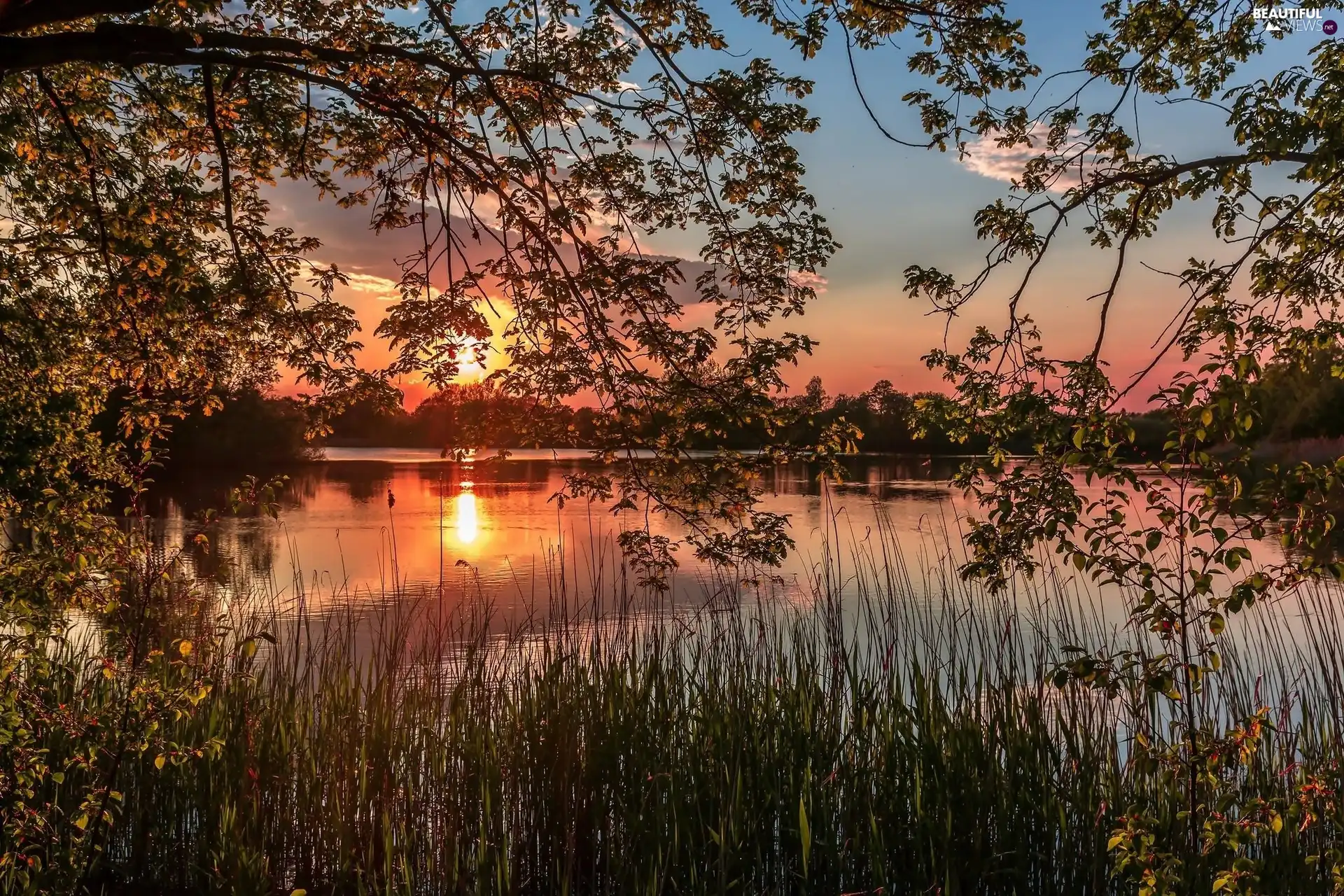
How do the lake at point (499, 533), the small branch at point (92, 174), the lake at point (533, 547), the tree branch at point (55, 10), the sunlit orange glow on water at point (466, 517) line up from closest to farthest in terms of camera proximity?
the tree branch at point (55, 10)
the small branch at point (92, 174)
the lake at point (533, 547)
the lake at point (499, 533)
the sunlit orange glow on water at point (466, 517)

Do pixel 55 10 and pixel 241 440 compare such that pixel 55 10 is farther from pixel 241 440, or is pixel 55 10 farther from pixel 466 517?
pixel 241 440

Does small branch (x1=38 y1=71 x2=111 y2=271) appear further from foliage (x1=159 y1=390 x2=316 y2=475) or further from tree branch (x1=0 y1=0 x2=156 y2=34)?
foliage (x1=159 y1=390 x2=316 y2=475)

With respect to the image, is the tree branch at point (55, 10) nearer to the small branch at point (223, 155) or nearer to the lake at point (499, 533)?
the small branch at point (223, 155)

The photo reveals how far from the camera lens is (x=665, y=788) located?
4566 millimetres

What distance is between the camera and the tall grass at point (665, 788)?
4035 millimetres

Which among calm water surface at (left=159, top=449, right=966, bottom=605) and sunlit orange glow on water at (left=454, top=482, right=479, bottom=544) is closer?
calm water surface at (left=159, top=449, right=966, bottom=605)

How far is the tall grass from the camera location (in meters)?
4.04

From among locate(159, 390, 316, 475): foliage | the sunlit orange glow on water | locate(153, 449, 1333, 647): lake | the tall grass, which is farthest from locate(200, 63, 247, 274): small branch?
locate(159, 390, 316, 475): foliage

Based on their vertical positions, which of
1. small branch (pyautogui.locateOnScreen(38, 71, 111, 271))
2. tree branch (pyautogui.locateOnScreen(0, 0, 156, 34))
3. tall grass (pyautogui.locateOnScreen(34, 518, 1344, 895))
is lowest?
tall grass (pyautogui.locateOnScreen(34, 518, 1344, 895))

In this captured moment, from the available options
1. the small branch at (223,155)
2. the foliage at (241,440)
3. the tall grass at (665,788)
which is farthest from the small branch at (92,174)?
the foliage at (241,440)

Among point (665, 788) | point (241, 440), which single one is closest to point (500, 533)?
point (665, 788)

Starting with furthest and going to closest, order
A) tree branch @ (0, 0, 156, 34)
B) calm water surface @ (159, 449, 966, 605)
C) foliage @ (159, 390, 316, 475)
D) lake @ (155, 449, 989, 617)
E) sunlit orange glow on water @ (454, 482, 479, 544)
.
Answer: foliage @ (159, 390, 316, 475) → sunlit orange glow on water @ (454, 482, 479, 544) → calm water surface @ (159, 449, 966, 605) → lake @ (155, 449, 989, 617) → tree branch @ (0, 0, 156, 34)

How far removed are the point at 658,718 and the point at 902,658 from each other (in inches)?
79.4

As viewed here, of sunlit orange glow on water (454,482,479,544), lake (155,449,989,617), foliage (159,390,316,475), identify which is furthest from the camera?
foliage (159,390,316,475)
